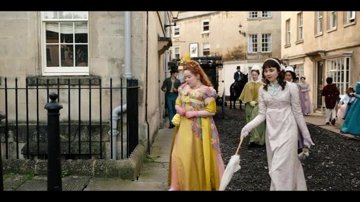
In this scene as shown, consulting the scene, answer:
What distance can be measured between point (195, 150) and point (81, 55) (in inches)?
159

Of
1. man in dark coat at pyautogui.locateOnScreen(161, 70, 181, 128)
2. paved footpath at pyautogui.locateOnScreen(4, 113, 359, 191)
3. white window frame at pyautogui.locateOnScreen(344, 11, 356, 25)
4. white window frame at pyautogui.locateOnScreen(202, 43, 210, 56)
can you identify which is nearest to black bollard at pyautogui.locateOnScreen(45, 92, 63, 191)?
paved footpath at pyautogui.locateOnScreen(4, 113, 359, 191)

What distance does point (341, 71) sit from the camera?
20.3 metres

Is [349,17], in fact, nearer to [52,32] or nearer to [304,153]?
[52,32]

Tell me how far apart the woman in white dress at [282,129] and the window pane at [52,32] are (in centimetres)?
470

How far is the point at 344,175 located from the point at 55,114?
5.14 m

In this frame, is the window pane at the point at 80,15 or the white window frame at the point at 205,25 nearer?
the window pane at the point at 80,15

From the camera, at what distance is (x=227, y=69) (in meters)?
41.7

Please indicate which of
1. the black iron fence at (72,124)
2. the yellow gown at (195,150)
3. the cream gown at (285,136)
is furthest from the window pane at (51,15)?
the cream gown at (285,136)

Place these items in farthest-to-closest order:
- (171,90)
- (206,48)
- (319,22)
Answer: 1. (206,48)
2. (319,22)
3. (171,90)

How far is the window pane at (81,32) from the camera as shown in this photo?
8.62 metres

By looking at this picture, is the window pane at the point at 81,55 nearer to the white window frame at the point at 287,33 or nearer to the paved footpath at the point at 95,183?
the paved footpath at the point at 95,183

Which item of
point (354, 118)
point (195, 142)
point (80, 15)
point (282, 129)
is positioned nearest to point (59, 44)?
point (80, 15)
